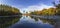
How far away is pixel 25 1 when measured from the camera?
6.49ft

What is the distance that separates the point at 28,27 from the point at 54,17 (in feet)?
1.58

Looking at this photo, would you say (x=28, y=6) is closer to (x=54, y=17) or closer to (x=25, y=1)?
(x=25, y=1)

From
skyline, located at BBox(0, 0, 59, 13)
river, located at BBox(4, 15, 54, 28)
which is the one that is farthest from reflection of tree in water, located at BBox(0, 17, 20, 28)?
skyline, located at BBox(0, 0, 59, 13)

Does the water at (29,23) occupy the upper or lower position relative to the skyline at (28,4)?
lower

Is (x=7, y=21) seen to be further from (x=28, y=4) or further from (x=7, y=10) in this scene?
(x=28, y=4)

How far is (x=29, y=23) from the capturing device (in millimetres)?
1953

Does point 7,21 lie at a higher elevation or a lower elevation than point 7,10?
lower

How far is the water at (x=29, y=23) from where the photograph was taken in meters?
1.94

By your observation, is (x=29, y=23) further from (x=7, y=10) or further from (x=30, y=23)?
(x=7, y=10)

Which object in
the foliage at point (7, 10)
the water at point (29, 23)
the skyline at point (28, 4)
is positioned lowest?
the water at point (29, 23)

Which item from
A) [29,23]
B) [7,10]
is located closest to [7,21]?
[7,10]

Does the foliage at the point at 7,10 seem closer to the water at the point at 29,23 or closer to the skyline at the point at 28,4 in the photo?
the skyline at the point at 28,4

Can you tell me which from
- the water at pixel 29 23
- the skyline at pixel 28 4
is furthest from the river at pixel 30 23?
the skyline at pixel 28 4

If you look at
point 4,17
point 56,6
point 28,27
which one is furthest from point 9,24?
point 56,6
